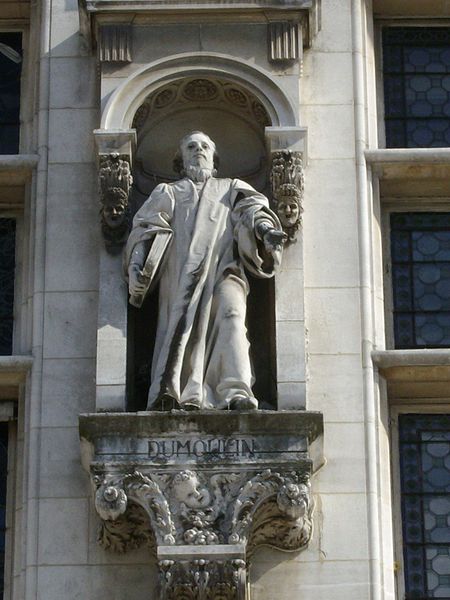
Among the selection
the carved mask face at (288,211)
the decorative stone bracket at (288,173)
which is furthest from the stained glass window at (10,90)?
the carved mask face at (288,211)

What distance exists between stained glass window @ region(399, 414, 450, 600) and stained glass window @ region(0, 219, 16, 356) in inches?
127

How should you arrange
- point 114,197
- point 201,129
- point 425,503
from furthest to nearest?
point 201,129, point 114,197, point 425,503

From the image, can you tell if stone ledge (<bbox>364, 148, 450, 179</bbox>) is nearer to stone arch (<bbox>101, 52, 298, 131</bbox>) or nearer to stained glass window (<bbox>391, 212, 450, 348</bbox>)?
stained glass window (<bbox>391, 212, 450, 348</bbox>)

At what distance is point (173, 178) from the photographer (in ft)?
60.6

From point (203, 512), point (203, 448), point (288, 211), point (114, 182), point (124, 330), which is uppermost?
point (114, 182)

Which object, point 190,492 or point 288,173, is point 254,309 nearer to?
point 288,173

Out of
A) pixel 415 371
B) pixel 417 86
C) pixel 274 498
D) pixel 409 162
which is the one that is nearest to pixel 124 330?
pixel 274 498

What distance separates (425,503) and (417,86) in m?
3.84

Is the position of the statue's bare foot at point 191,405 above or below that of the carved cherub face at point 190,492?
above

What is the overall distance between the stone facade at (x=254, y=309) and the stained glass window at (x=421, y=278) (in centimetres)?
17

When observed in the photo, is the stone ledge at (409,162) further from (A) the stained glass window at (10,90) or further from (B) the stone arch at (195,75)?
(A) the stained glass window at (10,90)

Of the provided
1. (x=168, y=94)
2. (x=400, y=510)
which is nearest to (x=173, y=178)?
(x=168, y=94)

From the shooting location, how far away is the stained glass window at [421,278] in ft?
59.6

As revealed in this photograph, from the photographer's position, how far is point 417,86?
19219mm
